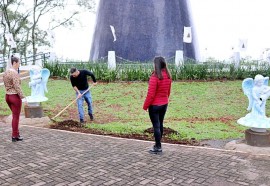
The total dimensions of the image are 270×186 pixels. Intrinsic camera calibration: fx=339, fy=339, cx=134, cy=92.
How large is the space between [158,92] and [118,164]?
127 cm

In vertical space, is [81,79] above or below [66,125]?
above

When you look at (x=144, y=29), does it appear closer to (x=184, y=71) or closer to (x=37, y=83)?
(x=184, y=71)

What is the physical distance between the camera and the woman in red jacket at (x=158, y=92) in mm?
5234

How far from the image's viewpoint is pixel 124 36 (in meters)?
19.9

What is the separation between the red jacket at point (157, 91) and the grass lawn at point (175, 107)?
171 cm

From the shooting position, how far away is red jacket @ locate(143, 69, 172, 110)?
5230 mm

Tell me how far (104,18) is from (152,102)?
16384 mm

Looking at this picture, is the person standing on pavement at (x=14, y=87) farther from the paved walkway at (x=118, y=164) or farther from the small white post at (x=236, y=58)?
the small white post at (x=236, y=58)

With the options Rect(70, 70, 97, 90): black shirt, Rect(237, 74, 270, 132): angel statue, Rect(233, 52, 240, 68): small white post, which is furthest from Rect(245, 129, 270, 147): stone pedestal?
Rect(233, 52, 240, 68): small white post

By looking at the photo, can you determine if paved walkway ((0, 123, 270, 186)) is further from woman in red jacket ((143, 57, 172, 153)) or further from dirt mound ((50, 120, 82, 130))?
dirt mound ((50, 120, 82, 130))

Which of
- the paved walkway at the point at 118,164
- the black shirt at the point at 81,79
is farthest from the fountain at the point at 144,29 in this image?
the paved walkway at the point at 118,164

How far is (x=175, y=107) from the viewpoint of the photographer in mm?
10547

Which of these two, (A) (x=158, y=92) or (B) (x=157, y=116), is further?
(B) (x=157, y=116)

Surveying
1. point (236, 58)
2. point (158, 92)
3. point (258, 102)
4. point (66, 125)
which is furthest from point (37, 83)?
point (236, 58)
